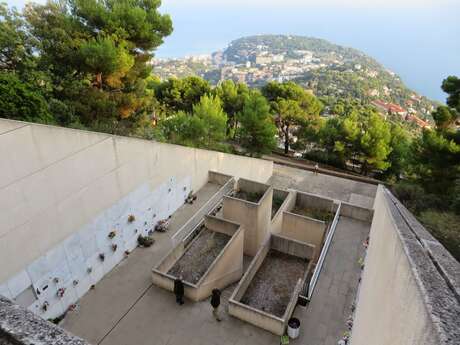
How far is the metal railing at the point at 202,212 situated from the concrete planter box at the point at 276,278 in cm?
215

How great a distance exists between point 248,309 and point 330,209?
5.48m

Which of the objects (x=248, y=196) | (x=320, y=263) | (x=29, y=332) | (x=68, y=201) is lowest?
(x=320, y=263)

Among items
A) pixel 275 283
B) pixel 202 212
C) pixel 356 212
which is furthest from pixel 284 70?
pixel 275 283

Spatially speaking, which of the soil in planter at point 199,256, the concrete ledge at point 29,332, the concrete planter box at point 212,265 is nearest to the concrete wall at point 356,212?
the concrete planter box at point 212,265

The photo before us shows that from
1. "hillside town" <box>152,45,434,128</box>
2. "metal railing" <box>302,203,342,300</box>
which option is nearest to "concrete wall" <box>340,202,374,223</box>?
"metal railing" <box>302,203,342,300</box>

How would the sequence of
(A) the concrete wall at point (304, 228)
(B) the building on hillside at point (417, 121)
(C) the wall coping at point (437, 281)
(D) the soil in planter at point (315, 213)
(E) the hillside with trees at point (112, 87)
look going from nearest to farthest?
1. (C) the wall coping at point (437, 281)
2. (E) the hillside with trees at point (112, 87)
3. (A) the concrete wall at point (304, 228)
4. (D) the soil in planter at point (315, 213)
5. (B) the building on hillside at point (417, 121)

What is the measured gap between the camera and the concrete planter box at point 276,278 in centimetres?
591

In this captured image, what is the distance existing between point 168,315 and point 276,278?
284cm

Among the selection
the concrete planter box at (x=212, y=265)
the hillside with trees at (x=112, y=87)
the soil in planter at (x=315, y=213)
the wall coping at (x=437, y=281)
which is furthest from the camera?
the soil in planter at (x=315, y=213)

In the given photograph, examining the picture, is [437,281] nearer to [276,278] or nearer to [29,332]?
[29,332]

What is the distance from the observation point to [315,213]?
10.4 metres

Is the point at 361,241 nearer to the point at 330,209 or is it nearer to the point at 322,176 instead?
the point at 330,209

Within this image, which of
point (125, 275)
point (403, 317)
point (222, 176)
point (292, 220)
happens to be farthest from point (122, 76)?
point (403, 317)

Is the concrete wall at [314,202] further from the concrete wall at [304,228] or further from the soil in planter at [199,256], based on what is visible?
the soil in planter at [199,256]
